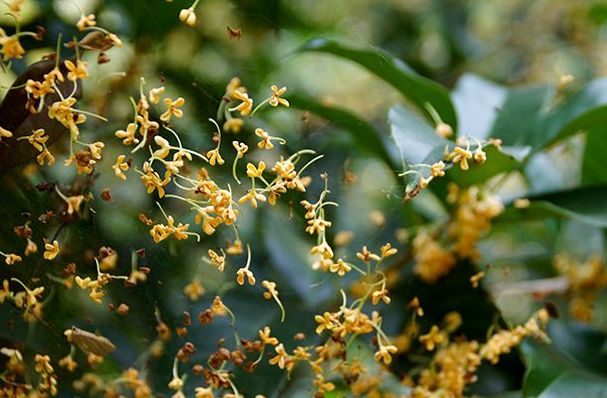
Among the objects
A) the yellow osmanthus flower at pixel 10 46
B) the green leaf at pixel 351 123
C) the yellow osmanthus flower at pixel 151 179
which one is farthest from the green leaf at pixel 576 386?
the yellow osmanthus flower at pixel 10 46

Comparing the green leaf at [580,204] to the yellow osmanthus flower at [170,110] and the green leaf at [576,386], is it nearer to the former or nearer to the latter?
the green leaf at [576,386]

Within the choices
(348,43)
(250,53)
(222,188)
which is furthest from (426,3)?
(222,188)

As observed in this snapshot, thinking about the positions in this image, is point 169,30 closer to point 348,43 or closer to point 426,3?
point 348,43

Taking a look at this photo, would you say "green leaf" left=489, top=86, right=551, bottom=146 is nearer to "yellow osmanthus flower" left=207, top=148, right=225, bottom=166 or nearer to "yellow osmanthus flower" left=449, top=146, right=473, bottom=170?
"yellow osmanthus flower" left=449, top=146, right=473, bottom=170

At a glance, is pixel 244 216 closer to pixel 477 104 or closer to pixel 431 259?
pixel 431 259

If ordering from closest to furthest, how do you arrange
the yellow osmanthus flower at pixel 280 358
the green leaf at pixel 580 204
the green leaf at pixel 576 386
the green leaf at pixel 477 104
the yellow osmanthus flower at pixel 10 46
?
the yellow osmanthus flower at pixel 10 46, the yellow osmanthus flower at pixel 280 358, the green leaf at pixel 576 386, the green leaf at pixel 580 204, the green leaf at pixel 477 104

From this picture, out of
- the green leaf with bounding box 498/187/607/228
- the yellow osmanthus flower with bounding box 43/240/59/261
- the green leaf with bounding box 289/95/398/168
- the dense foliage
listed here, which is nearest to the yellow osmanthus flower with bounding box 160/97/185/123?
the dense foliage
